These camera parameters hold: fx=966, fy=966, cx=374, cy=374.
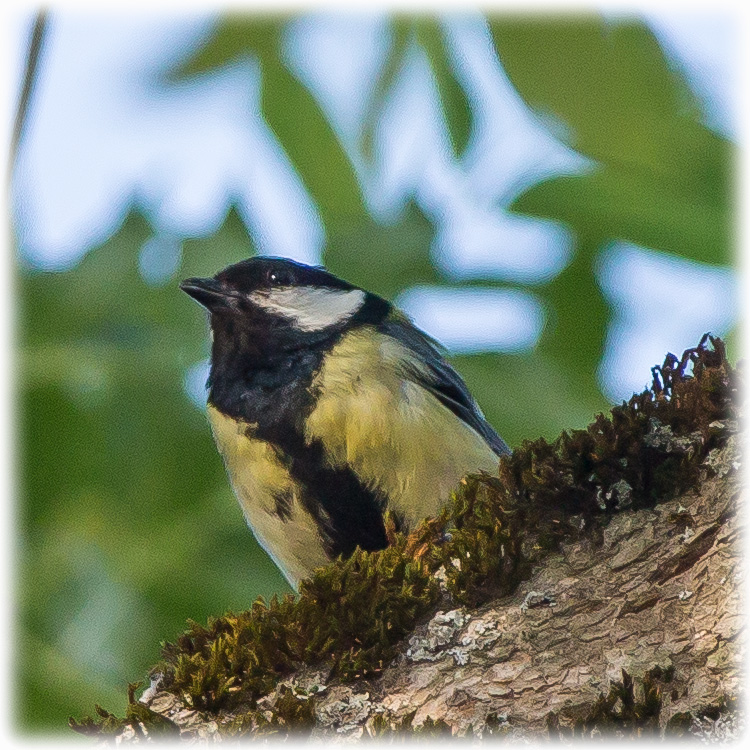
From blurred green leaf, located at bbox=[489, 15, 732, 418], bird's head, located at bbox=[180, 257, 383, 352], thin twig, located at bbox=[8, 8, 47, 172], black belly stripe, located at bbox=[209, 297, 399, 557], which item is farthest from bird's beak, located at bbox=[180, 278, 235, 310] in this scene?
thin twig, located at bbox=[8, 8, 47, 172]

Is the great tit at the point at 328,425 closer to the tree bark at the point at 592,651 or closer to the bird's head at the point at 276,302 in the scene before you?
the bird's head at the point at 276,302

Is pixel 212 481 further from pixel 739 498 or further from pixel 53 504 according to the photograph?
pixel 739 498

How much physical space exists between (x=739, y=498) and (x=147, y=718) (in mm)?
933

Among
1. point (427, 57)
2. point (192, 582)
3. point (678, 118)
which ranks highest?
point (427, 57)

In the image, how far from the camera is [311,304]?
8.55 feet

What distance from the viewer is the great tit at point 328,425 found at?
221 centimetres

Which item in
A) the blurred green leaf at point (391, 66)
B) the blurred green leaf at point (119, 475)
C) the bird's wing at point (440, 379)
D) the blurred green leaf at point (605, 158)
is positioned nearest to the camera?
the blurred green leaf at point (605, 158)

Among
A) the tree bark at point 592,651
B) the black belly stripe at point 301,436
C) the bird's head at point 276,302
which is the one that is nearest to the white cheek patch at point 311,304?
the bird's head at point 276,302

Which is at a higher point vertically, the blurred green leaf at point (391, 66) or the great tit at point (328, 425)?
the blurred green leaf at point (391, 66)

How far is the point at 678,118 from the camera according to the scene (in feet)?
6.47

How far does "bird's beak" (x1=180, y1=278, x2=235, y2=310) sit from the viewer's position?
2.53m

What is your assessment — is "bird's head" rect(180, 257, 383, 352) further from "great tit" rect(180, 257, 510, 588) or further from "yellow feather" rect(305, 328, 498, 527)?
"yellow feather" rect(305, 328, 498, 527)

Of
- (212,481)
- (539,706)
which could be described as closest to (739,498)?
(539,706)

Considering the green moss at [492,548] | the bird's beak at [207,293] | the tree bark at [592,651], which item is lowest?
the tree bark at [592,651]
